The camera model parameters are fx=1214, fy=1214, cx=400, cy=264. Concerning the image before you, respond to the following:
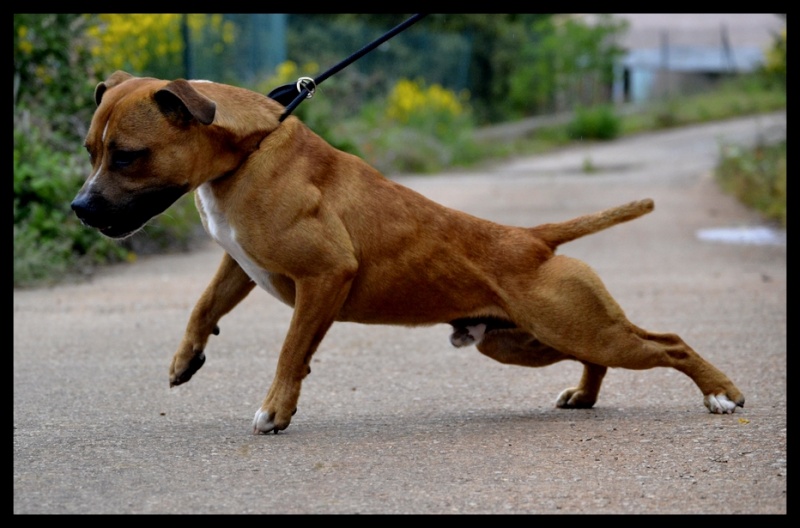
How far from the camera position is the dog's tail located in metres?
5.38

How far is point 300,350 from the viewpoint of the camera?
4852 mm

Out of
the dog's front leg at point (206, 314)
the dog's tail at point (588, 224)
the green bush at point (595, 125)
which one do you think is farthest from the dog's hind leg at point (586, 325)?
the green bush at point (595, 125)

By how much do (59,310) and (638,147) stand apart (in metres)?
16.8

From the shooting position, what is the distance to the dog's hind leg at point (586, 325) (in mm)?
5148

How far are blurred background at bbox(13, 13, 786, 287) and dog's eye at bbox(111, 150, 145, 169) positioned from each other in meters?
1.82

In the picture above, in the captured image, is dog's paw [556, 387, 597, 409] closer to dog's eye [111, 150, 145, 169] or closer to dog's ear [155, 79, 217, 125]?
dog's ear [155, 79, 217, 125]

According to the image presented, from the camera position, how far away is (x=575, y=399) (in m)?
5.59

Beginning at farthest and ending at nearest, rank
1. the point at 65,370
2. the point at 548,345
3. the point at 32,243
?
the point at 32,243 < the point at 65,370 < the point at 548,345

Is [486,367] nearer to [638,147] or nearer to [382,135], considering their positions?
[382,135]

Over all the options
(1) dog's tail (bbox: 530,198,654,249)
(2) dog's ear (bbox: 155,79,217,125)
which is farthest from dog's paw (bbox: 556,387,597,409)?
(2) dog's ear (bbox: 155,79,217,125)

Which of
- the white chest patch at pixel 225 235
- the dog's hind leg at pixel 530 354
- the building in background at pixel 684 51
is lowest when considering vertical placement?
the building in background at pixel 684 51

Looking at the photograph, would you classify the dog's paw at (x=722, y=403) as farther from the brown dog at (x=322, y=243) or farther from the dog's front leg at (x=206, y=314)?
the dog's front leg at (x=206, y=314)
